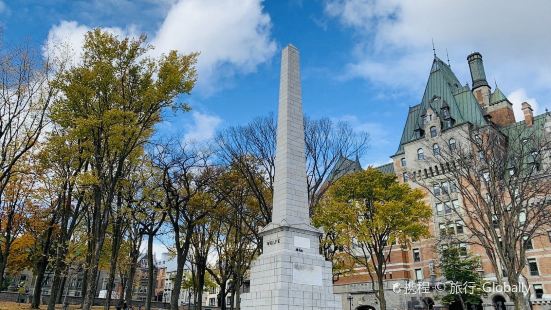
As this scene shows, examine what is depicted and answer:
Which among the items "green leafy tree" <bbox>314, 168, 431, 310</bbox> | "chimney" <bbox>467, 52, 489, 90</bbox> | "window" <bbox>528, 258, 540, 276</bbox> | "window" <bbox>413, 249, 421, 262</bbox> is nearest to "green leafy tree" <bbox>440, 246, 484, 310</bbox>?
"window" <bbox>528, 258, 540, 276</bbox>

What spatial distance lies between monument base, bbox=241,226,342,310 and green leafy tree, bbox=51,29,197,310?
8103mm

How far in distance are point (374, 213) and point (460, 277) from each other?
11778 mm

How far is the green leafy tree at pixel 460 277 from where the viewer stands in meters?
33.3

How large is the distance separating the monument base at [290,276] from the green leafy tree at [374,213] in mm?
11781

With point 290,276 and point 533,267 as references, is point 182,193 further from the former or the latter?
point 533,267

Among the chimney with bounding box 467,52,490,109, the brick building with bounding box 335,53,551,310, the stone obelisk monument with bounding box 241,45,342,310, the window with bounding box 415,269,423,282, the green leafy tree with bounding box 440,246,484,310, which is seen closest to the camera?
the stone obelisk monument with bounding box 241,45,342,310

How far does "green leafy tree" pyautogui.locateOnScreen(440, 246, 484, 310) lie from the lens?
3334cm

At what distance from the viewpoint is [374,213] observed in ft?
93.5

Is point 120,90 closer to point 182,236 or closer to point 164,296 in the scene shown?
point 182,236

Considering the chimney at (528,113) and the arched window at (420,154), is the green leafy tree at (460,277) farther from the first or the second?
the chimney at (528,113)

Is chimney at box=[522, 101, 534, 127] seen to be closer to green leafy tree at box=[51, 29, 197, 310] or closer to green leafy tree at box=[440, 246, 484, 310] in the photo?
green leafy tree at box=[440, 246, 484, 310]

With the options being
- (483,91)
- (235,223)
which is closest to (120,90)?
(235,223)

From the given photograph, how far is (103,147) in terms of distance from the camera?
19438mm

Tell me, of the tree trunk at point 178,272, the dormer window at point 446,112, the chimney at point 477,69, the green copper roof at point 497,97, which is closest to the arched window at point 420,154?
the dormer window at point 446,112
